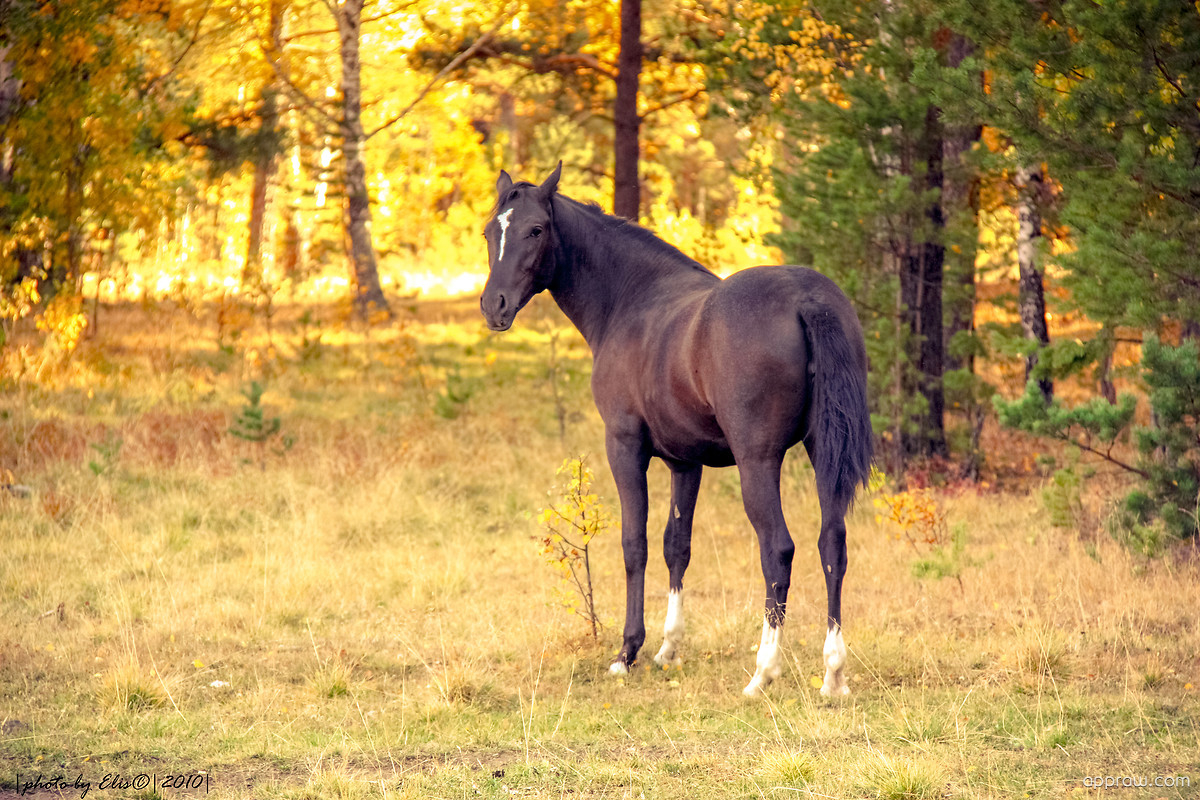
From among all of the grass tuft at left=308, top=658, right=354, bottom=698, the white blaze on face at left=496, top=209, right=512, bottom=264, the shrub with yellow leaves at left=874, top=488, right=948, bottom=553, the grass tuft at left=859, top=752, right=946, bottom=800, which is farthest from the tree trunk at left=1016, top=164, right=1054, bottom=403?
the grass tuft at left=308, top=658, right=354, bottom=698

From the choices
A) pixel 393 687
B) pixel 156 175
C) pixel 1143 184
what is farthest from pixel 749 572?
pixel 156 175

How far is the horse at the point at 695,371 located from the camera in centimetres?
513

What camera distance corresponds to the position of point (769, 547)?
5277 millimetres

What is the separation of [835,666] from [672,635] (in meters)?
1.09

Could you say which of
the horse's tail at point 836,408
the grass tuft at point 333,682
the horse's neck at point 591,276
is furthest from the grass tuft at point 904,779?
the horse's neck at point 591,276

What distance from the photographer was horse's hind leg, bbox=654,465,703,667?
598 centimetres

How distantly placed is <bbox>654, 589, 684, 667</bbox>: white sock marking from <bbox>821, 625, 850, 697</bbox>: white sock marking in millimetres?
998

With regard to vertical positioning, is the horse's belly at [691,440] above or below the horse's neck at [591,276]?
below

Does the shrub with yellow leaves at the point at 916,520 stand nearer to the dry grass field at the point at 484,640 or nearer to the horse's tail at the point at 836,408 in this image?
the dry grass field at the point at 484,640

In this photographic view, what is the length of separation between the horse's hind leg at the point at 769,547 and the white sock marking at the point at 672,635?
2.31 feet

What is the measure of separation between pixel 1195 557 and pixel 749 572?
2864mm

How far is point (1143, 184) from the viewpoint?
6.74 meters

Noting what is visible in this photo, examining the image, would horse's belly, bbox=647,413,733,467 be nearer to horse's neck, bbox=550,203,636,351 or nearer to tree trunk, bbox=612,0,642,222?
horse's neck, bbox=550,203,636,351

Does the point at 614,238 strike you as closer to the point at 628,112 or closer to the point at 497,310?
the point at 497,310
